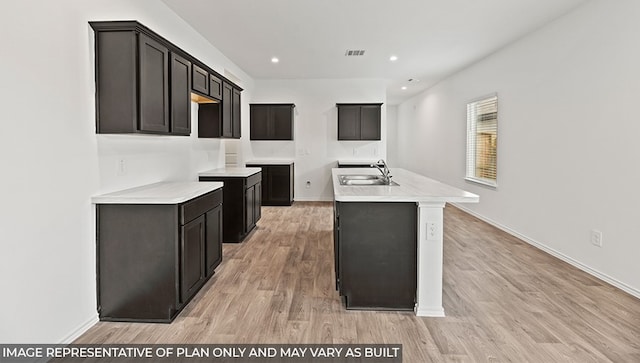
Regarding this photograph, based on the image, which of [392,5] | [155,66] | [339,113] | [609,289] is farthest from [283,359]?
[339,113]

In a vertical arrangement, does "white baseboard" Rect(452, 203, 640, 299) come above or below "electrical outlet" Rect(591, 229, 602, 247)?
below

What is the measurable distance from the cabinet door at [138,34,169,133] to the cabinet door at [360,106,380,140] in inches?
207

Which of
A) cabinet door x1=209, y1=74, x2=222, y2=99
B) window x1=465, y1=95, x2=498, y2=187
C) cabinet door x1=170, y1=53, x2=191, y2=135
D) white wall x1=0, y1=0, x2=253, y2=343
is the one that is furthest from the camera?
window x1=465, y1=95, x2=498, y2=187

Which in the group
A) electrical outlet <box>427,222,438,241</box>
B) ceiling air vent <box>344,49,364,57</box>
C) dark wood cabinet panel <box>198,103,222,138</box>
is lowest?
electrical outlet <box>427,222,438,241</box>

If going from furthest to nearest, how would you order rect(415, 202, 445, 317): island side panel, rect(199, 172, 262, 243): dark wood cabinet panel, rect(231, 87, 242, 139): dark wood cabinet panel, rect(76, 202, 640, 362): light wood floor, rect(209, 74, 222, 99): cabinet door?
1. rect(231, 87, 242, 139): dark wood cabinet panel
2. rect(199, 172, 262, 243): dark wood cabinet panel
3. rect(209, 74, 222, 99): cabinet door
4. rect(415, 202, 445, 317): island side panel
5. rect(76, 202, 640, 362): light wood floor

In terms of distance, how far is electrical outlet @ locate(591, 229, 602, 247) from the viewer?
11.7 ft

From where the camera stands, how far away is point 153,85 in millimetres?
2785

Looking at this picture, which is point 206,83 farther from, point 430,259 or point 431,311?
point 431,311

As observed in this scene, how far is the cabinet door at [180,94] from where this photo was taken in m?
3.12

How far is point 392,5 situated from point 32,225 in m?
3.55

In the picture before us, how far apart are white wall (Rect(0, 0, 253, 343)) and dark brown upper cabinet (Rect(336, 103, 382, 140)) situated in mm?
5284

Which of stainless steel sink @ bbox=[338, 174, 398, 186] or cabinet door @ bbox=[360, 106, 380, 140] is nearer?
stainless steel sink @ bbox=[338, 174, 398, 186]

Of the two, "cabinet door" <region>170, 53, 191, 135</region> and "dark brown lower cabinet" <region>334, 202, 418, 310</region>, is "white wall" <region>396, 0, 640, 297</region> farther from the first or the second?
"cabinet door" <region>170, 53, 191, 135</region>

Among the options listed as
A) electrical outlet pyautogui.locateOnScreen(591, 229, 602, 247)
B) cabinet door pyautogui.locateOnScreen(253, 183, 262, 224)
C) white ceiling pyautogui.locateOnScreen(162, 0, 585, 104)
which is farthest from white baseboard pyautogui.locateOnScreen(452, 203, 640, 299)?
cabinet door pyautogui.locateOnScreen(253, 183, 262, 224)
